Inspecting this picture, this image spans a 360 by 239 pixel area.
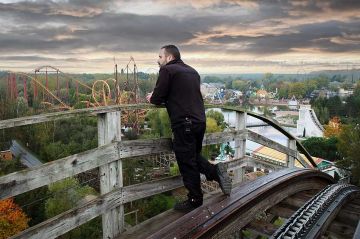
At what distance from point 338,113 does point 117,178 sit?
89992 mm

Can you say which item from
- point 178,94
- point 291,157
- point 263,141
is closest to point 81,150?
point 291,157

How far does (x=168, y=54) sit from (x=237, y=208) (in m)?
1.49

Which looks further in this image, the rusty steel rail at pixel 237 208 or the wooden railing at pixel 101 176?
the rusty steel rail at pixel 237 208

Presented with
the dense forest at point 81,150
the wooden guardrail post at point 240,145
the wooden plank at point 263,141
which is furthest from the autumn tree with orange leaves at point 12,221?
the wooden guardrail post at point 240,145

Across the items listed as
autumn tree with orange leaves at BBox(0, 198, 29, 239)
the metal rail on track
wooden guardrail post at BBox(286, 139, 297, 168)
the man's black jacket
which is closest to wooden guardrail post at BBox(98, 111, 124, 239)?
the man's black jacket

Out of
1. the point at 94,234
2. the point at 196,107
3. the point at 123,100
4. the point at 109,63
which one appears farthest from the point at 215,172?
the point at 109,63

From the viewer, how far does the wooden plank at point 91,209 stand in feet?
8.09

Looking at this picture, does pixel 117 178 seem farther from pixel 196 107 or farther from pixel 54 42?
pixel 54 42

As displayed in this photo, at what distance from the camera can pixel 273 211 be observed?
12.0 ft

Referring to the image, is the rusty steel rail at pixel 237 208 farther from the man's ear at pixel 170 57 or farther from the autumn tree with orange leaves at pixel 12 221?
the autumn tree with orange leaves at pixel 12 221

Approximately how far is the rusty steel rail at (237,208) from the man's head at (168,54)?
135cm

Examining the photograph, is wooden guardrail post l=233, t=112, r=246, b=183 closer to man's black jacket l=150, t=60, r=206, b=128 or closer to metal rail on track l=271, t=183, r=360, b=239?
metal rail on track l=271, t=183, r=360, b=239

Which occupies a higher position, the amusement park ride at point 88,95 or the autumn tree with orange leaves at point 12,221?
the amusement park ride at point 88,95

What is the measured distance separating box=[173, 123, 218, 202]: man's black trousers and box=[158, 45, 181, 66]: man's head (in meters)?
0.64
